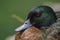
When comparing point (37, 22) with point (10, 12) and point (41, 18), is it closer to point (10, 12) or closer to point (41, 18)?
point (41, 18)

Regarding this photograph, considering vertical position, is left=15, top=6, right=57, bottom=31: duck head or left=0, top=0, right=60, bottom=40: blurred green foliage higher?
left=0, top=0, right=60, bottom=40: blurred green foliage

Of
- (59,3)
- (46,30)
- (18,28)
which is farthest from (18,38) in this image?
(59,3)

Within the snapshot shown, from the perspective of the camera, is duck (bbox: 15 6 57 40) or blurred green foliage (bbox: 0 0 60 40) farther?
blurred green foliage (bbox: 0 0 60 40)

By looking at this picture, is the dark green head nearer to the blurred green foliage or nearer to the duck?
the duck

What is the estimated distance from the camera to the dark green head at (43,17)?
1.34 metres

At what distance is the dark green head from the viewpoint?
1342mm

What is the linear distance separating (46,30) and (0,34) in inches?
13.2

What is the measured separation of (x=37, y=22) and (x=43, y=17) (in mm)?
50

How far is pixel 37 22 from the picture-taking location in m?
1.35

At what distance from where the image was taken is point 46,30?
1.31 metres

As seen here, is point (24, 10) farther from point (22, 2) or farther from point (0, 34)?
point (0, 34)

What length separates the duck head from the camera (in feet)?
4.38

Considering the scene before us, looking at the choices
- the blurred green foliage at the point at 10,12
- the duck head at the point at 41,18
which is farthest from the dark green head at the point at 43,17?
the blurred green foliage at the point at 10,12

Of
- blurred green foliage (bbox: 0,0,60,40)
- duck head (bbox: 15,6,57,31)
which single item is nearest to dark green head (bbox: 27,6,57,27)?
duck head (bbox: 15,6,57,31)
